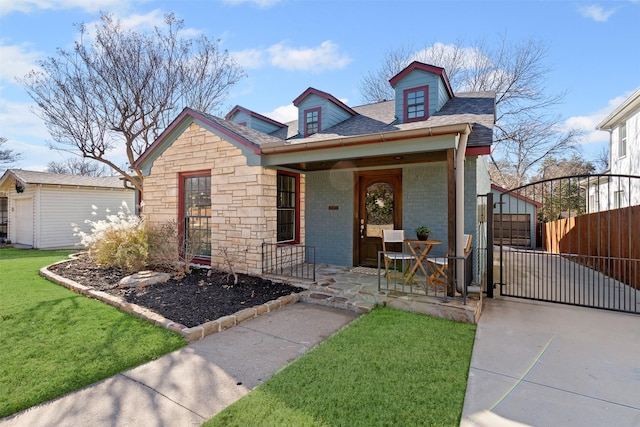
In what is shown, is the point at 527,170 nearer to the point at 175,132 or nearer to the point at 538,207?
the point at 538,207

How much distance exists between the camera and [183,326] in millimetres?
4141

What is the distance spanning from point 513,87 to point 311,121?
14.3 metres

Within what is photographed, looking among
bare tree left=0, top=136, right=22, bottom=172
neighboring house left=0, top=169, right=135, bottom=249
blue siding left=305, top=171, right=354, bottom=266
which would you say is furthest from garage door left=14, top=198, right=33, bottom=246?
blue siding left=305, top=171, right=354, bottom=266

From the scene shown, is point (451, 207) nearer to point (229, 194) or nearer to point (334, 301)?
point (334, 301)

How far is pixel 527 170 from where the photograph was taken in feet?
63.1

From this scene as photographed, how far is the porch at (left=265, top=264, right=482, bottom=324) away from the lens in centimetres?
467

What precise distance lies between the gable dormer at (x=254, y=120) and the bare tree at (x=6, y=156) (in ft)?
69.6

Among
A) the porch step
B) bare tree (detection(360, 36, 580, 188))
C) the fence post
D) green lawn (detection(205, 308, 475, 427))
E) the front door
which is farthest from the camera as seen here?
bare tree (detection(360, 36, 580, 188))

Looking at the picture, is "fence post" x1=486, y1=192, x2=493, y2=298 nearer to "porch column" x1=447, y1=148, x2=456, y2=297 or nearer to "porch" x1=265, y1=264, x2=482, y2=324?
"porch" x1=265, y1=264, x2=482, y2=324

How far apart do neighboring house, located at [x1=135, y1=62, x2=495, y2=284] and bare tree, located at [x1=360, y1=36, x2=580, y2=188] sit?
11.2m

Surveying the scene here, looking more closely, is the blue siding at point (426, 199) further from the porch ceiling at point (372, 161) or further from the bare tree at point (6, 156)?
the bare tree at point (6, 156)

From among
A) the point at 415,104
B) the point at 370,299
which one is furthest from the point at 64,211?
the point at 415,104

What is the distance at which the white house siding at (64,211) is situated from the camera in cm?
1345

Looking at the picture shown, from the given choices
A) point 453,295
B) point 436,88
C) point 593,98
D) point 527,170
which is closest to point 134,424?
point 453,295
